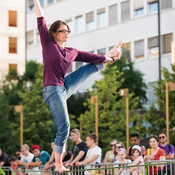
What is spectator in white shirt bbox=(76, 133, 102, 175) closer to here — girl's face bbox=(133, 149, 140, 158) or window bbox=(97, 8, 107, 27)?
girl's face bbox=(133, 149, 140, 158)

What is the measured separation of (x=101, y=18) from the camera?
42969 mm

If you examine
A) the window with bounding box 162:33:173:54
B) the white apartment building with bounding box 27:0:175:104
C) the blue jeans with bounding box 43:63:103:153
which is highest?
the white apartment building with bounding box 27:0:175:104

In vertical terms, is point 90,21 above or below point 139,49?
above

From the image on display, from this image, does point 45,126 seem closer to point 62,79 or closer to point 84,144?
point 84,144

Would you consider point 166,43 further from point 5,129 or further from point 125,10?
point 5,129

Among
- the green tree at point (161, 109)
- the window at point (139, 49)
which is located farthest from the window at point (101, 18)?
the green tree at point (161, 109)

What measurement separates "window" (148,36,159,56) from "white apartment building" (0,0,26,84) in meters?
16.7

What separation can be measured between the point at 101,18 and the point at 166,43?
7031 millimetres

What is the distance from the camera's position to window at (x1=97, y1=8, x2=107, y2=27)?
139 ft

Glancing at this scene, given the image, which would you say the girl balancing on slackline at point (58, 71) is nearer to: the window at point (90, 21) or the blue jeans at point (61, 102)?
the blue jeans at point (61, 102)

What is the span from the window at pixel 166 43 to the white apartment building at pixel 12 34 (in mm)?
18361

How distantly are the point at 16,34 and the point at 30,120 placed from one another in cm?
2021

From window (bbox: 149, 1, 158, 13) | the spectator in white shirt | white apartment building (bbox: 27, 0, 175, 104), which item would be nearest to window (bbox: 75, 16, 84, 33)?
white apartment building (bbox: 27, 0, 175, 104)

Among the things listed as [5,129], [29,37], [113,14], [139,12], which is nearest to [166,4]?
[139,12]
